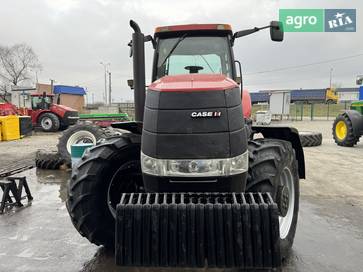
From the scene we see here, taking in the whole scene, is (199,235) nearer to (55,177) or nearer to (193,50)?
(193,50)

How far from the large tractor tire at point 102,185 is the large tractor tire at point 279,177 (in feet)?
4.03

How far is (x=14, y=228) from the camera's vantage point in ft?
16.0

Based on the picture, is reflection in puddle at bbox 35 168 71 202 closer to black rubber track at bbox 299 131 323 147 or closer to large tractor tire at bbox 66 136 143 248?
large tractor tire at bbox 66 136 143 248

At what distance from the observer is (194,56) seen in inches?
176

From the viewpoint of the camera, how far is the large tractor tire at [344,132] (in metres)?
13.4

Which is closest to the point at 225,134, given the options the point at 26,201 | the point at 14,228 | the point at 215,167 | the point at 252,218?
the point at 215,167

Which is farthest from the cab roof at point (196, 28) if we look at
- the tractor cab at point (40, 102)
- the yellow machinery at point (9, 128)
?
the tractor cab at point (40, 102)

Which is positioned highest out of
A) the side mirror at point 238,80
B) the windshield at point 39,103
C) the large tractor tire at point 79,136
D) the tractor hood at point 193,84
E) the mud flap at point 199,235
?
the windshield at point 39,103

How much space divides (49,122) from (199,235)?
68.9 feet

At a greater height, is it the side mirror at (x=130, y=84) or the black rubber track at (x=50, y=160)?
the side mirror at (x=130, y=84)

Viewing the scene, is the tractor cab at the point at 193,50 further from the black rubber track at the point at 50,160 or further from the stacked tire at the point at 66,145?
the black rubber track at the point at 50,160

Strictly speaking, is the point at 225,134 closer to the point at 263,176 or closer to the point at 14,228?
the point at 263,176

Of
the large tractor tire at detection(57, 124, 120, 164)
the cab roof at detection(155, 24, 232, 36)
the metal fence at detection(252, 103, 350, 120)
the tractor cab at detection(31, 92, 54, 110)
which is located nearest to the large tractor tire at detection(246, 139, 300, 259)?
the cab roof at detection(155, 24, 232, 36)

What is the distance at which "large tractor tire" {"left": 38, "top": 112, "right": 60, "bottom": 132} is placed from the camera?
21969 mm
